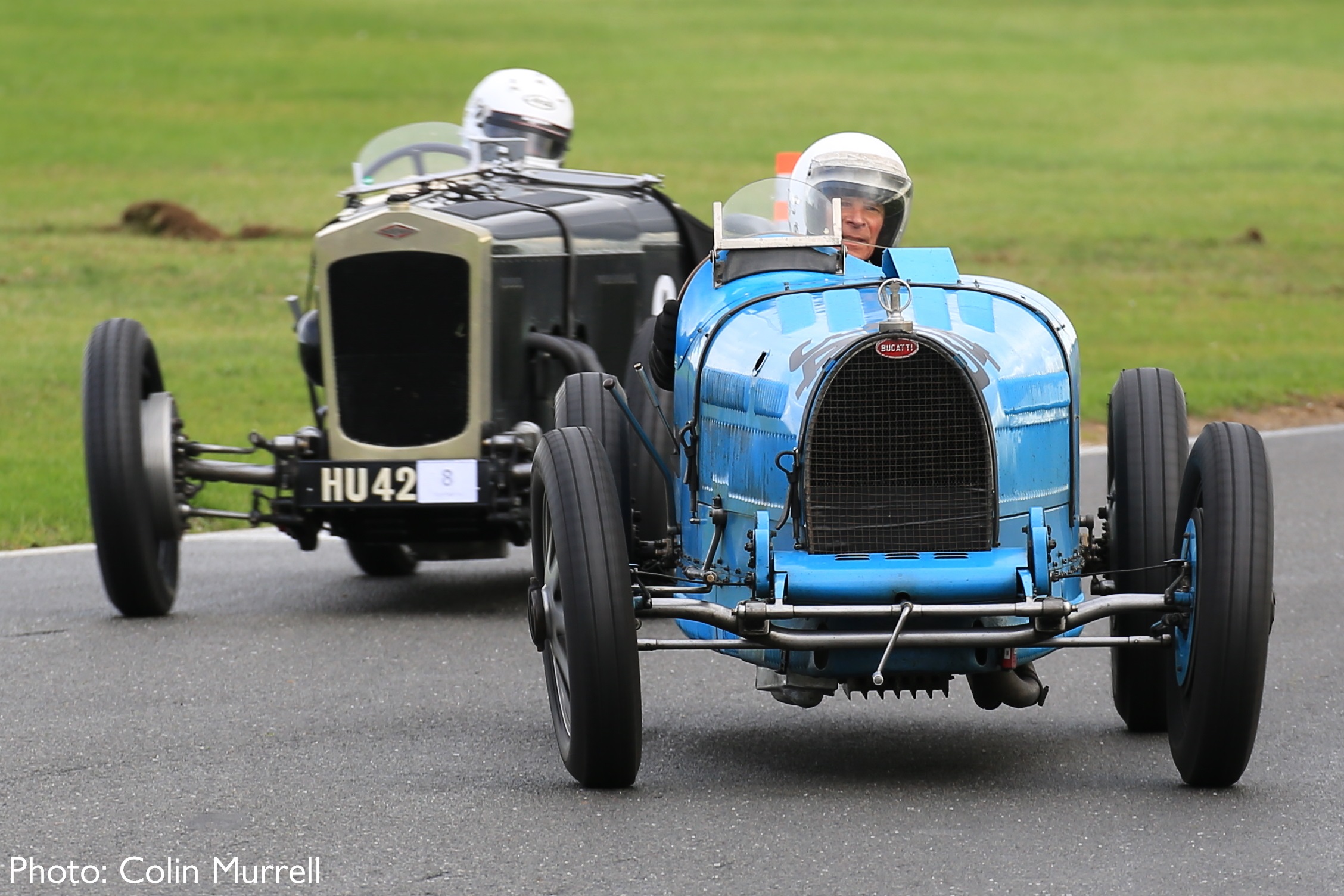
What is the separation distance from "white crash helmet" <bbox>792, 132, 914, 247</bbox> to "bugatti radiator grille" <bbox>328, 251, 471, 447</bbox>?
2.22 m

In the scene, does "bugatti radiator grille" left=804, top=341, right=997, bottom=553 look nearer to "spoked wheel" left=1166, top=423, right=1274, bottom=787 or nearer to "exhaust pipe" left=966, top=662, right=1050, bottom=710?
"exhaust pipe" left=966, top=662, right=1050, bottom=710

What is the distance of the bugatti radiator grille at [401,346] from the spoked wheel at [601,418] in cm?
208

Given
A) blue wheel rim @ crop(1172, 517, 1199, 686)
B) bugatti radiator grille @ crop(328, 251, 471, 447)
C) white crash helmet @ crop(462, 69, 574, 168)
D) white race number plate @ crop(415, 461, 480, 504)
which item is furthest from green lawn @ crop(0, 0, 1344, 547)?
blue wheel rim @ crop(1172, 517, 1199, 686)

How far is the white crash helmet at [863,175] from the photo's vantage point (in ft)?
23.8

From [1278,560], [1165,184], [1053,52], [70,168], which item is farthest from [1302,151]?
[1278,560]

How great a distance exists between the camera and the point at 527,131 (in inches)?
434

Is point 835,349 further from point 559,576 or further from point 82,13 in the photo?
point 82,13

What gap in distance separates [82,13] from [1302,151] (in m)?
30.6

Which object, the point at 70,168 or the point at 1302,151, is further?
the point at 1302,151

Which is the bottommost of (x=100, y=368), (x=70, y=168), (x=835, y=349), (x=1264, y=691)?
(x=70, y=168)

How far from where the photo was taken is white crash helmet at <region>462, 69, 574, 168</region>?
11.0 metres

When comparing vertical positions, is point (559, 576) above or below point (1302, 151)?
above

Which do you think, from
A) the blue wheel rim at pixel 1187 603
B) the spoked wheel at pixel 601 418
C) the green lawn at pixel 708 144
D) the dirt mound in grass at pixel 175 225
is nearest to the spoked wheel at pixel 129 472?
the spoked wheel at pixel 601 418

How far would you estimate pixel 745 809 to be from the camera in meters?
5.72
